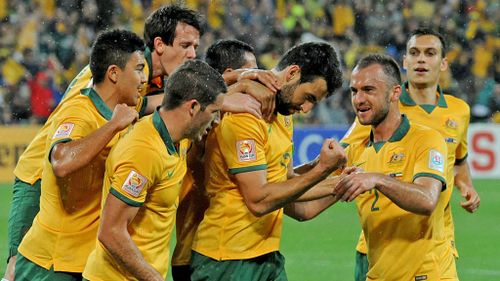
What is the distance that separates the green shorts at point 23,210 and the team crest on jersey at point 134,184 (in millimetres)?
2155

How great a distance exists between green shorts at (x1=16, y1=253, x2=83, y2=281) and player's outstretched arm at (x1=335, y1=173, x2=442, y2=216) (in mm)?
1571

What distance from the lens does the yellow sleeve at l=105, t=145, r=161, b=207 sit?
14.2 feet

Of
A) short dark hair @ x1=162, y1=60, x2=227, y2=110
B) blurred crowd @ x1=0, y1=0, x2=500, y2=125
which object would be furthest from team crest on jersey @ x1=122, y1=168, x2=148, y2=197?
blurred crowd @ x1=0, y1=0, x2=500, y2=125

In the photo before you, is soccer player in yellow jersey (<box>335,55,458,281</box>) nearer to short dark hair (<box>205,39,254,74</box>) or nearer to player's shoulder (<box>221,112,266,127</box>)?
player's shoulder (<box>221,112,266,127</box>)

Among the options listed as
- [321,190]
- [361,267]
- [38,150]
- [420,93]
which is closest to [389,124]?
[321,190]

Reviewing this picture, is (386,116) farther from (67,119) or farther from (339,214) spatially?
(339,214)

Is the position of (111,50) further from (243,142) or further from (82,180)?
(243,142)

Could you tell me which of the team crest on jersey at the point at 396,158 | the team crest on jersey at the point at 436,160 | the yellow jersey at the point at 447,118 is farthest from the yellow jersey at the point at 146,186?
the yellow jersey at the point at 447,118

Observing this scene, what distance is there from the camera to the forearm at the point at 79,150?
4.73 meters

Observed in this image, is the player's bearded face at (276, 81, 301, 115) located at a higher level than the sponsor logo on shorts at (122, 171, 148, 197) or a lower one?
higher

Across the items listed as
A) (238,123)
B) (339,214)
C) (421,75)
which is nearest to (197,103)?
(238,123)

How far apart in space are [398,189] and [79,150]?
161 centimetres

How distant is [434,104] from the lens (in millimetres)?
7145

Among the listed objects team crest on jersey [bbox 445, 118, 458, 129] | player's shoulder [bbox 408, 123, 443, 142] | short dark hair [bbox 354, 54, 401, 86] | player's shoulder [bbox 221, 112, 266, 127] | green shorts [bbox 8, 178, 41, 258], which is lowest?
green shorts [bbox 8, 178, 41, 258]
